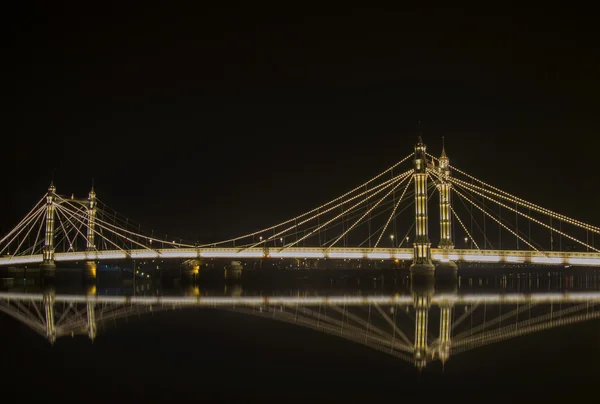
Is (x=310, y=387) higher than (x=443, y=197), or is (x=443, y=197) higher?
(x=443, y=197)

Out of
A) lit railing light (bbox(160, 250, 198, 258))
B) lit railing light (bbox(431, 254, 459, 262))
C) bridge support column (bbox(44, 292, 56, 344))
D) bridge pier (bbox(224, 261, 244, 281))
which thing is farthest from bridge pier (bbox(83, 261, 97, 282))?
bridge support column (bbox(44, 292, 56, 344))

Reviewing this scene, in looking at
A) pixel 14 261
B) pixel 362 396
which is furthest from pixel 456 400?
pixel 14 261

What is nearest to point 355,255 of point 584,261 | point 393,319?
point 584,261

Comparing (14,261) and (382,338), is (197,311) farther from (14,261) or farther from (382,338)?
(14,261)

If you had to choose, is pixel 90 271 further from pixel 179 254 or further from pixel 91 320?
pixel 91 320

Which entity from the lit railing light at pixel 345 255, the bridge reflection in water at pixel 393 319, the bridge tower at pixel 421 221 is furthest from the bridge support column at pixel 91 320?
the bridge tower at pixel 421 221

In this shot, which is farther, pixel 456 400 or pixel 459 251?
pixel 459 251

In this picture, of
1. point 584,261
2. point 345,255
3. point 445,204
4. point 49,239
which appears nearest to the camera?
point 584,261
